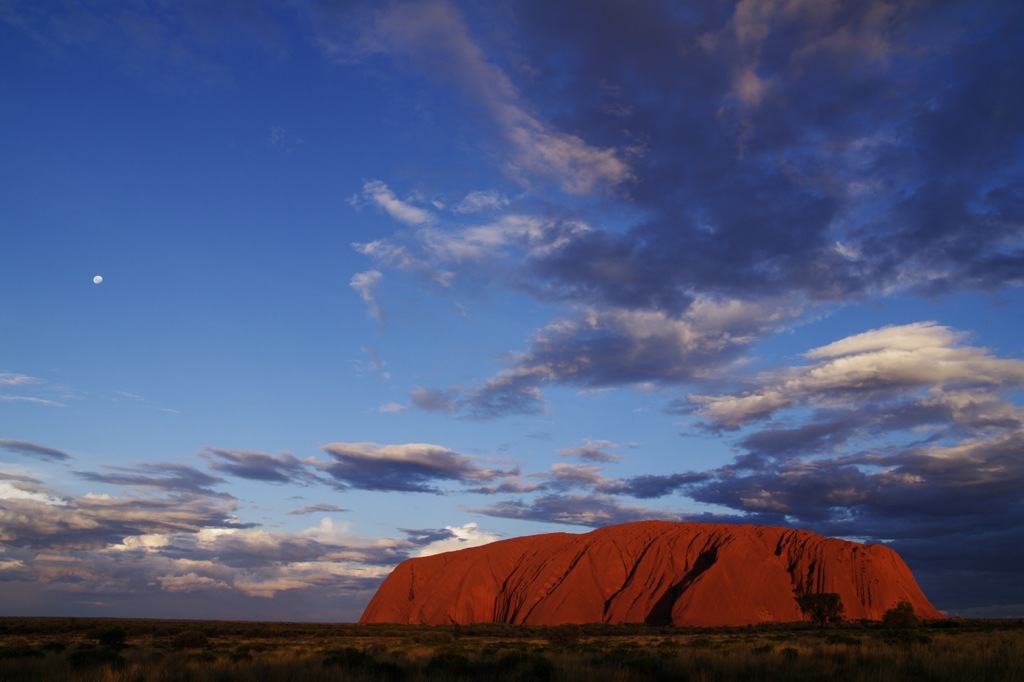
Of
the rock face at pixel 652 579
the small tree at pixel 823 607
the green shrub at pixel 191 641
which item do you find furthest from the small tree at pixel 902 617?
the green shrub at pixel 191 641

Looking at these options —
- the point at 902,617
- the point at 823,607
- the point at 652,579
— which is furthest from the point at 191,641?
the point at 652,579

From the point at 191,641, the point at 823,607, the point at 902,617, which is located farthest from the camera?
the point at 823,607

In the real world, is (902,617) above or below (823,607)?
above

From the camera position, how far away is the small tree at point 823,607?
7700 centimetres

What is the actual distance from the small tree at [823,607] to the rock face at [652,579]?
4672mm

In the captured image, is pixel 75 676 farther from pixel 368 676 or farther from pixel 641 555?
pixel 641 555

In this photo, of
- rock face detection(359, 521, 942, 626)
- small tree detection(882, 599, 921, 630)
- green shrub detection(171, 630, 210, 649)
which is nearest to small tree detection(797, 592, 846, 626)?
rock face detection(359, 521, 942, 626)

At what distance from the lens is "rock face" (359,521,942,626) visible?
283 feet

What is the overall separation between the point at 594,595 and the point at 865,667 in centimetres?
8939

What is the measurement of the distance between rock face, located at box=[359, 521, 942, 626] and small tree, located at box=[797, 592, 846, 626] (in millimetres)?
4672

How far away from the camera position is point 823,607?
255 ft

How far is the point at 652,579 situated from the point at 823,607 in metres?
25.1

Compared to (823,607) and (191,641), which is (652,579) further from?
(191,641)

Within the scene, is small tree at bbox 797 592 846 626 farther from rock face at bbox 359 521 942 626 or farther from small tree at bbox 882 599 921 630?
small tree at bbox 882 599 921 630
